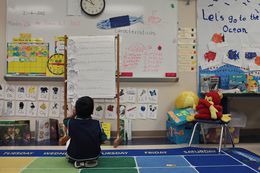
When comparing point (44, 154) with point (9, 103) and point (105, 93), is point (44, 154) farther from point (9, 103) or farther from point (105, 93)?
point (9, 103)

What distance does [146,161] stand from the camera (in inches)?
117

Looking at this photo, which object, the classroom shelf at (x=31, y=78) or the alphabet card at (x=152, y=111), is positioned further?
the alphabet card at (x=152, y=111)

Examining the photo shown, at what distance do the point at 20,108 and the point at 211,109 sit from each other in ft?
8.81

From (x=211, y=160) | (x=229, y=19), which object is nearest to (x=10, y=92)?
(x=211, y=160)

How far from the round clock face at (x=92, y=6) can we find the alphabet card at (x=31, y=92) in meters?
1.34

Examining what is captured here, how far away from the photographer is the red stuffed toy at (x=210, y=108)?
11.5 feet

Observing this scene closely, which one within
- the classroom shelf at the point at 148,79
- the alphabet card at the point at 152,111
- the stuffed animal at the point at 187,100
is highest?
the classroom shelf at the point at 148,79

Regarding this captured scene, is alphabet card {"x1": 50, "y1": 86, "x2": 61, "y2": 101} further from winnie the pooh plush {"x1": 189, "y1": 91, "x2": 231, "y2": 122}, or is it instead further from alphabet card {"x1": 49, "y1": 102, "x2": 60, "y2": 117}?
winnie the pooh plush {"x1": 189, "y1": 91, "x2": 231, "y2": 122}

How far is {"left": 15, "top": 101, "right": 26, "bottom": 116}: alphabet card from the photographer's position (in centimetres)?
428

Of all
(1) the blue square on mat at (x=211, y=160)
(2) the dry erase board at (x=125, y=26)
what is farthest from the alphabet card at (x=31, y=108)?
(1) the blue square on mat at (x=211, y=160)

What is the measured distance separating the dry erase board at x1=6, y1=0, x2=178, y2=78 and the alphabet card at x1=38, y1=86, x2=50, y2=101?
22.4 inches

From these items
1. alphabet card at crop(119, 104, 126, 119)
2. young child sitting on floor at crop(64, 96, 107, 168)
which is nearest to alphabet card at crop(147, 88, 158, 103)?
alphabet card at crop(119, 104, 126, 119)

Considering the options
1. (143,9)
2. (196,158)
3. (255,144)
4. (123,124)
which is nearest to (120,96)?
(123,124)

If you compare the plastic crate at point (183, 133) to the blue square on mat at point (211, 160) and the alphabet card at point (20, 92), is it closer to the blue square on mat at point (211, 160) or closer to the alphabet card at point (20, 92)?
the blue square on mat at point (211, 160)
